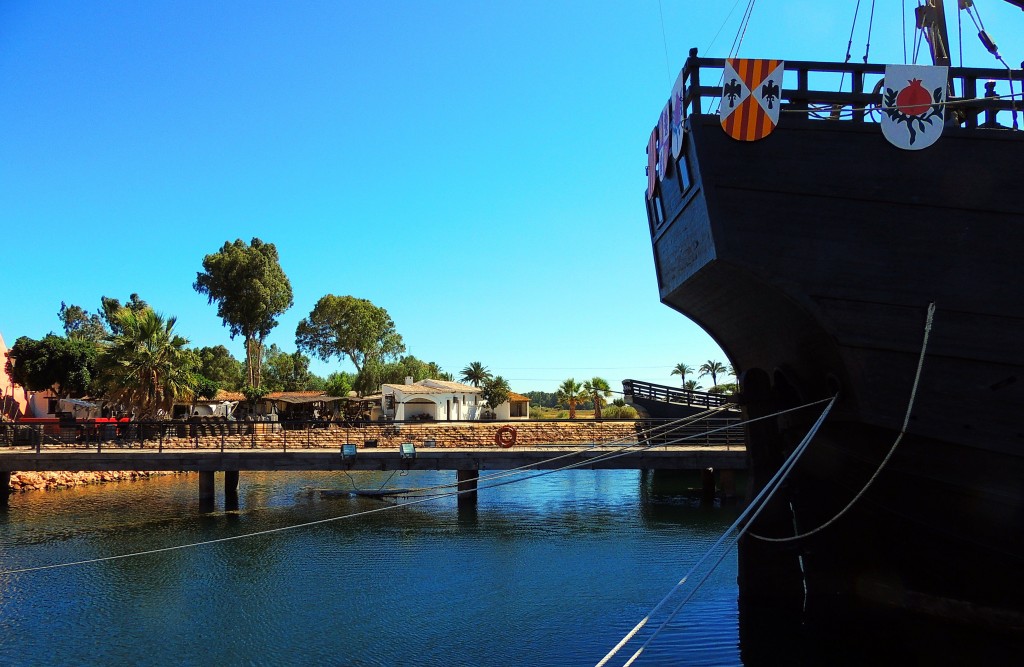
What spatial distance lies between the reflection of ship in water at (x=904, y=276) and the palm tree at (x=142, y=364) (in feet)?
84.9

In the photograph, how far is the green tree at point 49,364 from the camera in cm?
3875

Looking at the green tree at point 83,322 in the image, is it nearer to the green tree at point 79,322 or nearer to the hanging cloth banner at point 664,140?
the green tree at point 79,322

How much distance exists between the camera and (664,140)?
26.1 ft

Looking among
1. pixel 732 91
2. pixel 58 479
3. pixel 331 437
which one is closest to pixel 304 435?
pixel 331 437

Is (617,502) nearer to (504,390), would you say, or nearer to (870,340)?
(870,340)

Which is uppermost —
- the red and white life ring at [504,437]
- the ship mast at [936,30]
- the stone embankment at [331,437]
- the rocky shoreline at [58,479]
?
the ship mast at [936,30]

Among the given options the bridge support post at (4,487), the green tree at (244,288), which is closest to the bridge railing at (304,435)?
the bridge support post at (4,487)

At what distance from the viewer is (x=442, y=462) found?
18.4m

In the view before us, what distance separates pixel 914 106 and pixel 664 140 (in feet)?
8.14

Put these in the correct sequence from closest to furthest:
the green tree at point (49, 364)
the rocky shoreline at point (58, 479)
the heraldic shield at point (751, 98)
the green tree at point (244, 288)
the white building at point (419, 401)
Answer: the heraldic shield at point (751, 98)
the rocky shoreline at point (58, 479)
the green tree at point (49, 364)
the white building at point (419, 401)
the green tree at point (244, 288)

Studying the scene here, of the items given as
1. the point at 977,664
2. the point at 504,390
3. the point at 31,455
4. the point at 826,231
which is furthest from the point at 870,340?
the point at 504,390

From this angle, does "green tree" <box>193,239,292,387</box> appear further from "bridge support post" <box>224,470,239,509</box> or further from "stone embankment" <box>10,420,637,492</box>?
"bridge support post" <box>224,470,239,509</box>

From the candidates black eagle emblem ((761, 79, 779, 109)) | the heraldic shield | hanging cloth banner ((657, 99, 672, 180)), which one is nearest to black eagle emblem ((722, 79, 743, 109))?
the heraldic shield

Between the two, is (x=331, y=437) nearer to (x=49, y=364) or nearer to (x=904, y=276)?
(x=49, y=364)
